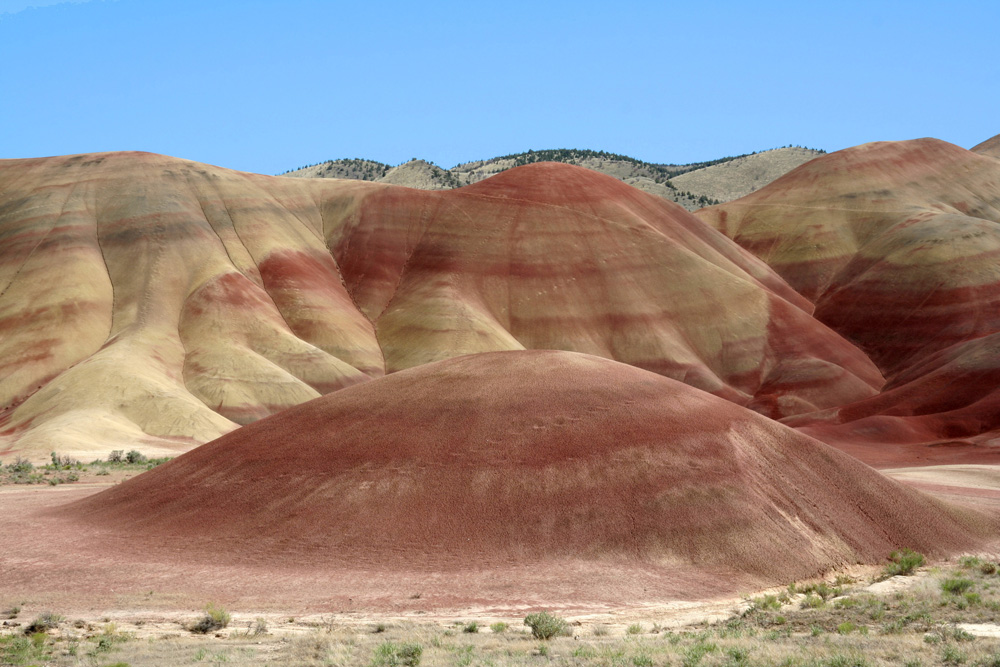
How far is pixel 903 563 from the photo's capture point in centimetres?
2716

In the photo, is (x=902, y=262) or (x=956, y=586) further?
(x=902, y=262)

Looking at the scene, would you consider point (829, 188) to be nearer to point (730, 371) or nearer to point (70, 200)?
point (730, 371)

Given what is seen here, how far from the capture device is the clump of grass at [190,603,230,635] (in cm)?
2052

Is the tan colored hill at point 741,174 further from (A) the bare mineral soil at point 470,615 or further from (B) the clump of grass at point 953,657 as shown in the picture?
(B) the clump of grass at point 953,657

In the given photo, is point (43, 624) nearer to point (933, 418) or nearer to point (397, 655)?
point (397, 655)

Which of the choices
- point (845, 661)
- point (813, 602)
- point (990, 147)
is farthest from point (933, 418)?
point (990, 147)

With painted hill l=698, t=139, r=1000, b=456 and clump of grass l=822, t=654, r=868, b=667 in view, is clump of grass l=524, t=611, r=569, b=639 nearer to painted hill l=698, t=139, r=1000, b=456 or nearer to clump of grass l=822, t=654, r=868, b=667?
clump of grass l=822, t=654, r=868, b=667

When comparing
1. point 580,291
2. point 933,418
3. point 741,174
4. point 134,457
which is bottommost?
point 134,457

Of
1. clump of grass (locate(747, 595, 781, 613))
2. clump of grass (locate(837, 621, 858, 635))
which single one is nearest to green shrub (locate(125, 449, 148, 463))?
clump of grass (locate(747, 595, 781, 613))

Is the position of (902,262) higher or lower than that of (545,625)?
higher

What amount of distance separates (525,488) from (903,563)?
34.6 feet

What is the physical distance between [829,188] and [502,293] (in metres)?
49.9

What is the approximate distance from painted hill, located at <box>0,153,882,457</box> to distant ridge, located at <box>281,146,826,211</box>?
6196cm

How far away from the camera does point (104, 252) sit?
8912cm
